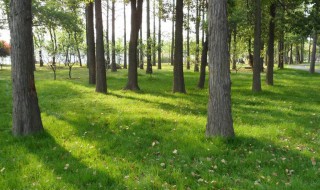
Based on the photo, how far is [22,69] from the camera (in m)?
8.21

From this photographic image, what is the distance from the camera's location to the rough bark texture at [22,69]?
8.12 m

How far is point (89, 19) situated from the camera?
21734mm

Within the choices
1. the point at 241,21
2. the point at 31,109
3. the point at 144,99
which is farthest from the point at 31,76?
the point at 241,21

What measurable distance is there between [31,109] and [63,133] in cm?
109

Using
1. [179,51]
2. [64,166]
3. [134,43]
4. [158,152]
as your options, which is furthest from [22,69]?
[134,43]

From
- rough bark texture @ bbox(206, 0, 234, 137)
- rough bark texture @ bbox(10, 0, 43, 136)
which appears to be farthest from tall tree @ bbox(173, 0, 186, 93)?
rough bark texture @ bbox(10, 0, 43, 136)

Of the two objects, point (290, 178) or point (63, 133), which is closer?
point (290, 178)

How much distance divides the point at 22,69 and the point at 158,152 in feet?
13.8

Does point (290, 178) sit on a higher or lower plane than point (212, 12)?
lower

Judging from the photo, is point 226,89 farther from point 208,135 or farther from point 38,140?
point 38,140

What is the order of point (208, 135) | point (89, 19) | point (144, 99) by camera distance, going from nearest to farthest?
point (208, 135), point (144, 99), point (89, 19)

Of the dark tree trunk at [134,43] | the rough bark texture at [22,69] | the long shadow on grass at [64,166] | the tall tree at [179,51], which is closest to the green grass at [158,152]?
the long shadow on grass at [64,166]

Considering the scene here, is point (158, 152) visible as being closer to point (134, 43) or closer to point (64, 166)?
point (64, 166)

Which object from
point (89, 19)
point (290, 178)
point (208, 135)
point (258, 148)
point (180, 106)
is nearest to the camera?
point (290, 178)
